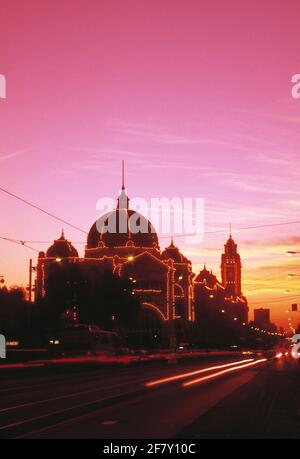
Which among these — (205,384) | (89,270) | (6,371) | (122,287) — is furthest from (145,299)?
(205,384)

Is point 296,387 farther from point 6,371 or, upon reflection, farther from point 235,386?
point 6,371

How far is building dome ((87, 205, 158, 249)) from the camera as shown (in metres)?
154

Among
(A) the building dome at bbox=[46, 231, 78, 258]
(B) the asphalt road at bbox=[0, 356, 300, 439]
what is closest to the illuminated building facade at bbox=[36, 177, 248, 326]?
(A) the building dome at bbox=[46, 231, 78, 258]

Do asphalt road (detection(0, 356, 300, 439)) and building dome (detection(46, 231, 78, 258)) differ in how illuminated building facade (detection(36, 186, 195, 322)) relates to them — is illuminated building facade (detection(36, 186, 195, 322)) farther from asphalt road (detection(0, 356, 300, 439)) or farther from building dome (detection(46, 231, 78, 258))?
asphalt road (detection(0, 356, 300, 439))

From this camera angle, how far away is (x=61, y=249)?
149m

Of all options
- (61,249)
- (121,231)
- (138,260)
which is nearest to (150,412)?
(138,260)

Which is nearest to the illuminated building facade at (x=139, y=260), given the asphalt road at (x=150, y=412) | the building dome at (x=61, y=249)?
the building dome at (x=61, y=249)

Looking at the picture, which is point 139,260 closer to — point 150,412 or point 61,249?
point 61,249

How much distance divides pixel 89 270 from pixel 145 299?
1213cm

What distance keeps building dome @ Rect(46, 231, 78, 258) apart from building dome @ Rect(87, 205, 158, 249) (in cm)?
596

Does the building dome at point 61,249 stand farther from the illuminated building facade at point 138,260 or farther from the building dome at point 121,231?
the building dome at point 121,231

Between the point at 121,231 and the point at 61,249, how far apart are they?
13402 millimetres
